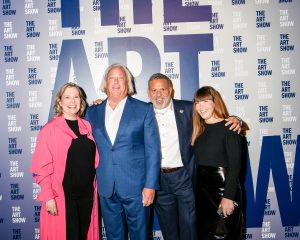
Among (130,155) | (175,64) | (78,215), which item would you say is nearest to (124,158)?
(130,155)

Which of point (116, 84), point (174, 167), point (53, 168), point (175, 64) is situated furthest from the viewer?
point (175, 64)

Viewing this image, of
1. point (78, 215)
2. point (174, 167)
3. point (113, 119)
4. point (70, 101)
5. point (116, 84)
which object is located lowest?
point (78, 215)

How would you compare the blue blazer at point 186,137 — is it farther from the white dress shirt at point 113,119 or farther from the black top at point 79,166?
the black top at point 79,166

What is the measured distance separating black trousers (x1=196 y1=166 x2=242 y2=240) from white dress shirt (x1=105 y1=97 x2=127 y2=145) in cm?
79

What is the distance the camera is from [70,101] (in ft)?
7.41

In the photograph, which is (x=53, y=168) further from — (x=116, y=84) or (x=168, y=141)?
(x=168, y=141)

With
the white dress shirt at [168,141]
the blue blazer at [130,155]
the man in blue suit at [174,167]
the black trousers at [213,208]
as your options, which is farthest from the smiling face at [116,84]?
the black trousers at [213,208]

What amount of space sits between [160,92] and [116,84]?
478 millimetres

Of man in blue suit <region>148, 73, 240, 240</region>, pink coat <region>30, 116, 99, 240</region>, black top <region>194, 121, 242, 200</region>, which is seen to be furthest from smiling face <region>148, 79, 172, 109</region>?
pink coat <region>30, 116, 99, 240</region>

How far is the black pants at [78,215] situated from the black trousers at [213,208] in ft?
3.12

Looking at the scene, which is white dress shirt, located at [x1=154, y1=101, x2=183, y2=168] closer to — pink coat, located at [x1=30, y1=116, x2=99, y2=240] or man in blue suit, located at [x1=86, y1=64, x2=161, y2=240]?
man in blue suit, located at [x1=86, y1=64, x2=161, y2=240]

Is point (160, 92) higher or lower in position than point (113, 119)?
higher

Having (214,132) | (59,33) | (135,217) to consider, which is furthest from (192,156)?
(59,33)

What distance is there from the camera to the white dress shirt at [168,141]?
2.51 meters
